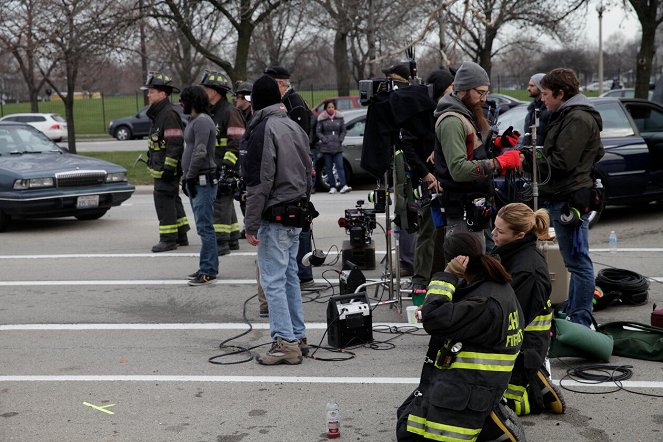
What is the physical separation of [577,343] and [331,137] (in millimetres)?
11219

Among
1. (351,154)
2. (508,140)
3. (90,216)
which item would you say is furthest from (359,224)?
(351,154)

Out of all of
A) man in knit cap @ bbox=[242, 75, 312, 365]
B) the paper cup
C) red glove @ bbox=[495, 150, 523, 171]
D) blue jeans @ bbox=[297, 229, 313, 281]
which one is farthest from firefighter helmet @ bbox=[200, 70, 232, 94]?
red glove @ bbox=[495, 150, 523, 171]

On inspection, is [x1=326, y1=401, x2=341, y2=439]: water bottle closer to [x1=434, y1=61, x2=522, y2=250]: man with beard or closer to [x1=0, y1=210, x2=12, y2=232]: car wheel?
[x1=434, y1=61, x2=522, y2=250]: man with beard

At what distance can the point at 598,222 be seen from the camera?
39.8ft

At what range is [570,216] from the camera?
642 cm

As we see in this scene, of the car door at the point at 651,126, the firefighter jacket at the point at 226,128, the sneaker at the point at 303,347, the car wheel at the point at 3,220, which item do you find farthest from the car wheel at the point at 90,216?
the sneaker at the point at 303,347

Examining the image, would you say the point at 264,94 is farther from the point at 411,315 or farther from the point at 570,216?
the point at 570,216

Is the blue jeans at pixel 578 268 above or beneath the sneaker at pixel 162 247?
above

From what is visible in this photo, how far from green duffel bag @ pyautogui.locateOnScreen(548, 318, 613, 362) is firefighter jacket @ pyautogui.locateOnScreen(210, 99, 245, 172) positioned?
4.95m

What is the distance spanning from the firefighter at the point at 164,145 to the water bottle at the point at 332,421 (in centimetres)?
578

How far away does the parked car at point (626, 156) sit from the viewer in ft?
38.0

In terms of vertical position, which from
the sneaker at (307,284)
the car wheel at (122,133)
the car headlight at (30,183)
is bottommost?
the sneaker at (307,284)

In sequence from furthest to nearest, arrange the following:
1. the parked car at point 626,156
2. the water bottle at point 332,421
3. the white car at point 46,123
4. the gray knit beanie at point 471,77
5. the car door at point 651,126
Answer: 1. the white car at point 46,123
2. the car door at point 651,126
3. the parked car at point 626,156
4. the gray knit beanie at point 471,77
5. the water bottle at point 332,421

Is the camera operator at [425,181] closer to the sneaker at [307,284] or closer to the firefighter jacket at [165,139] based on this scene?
the sneaker at [307,284]
